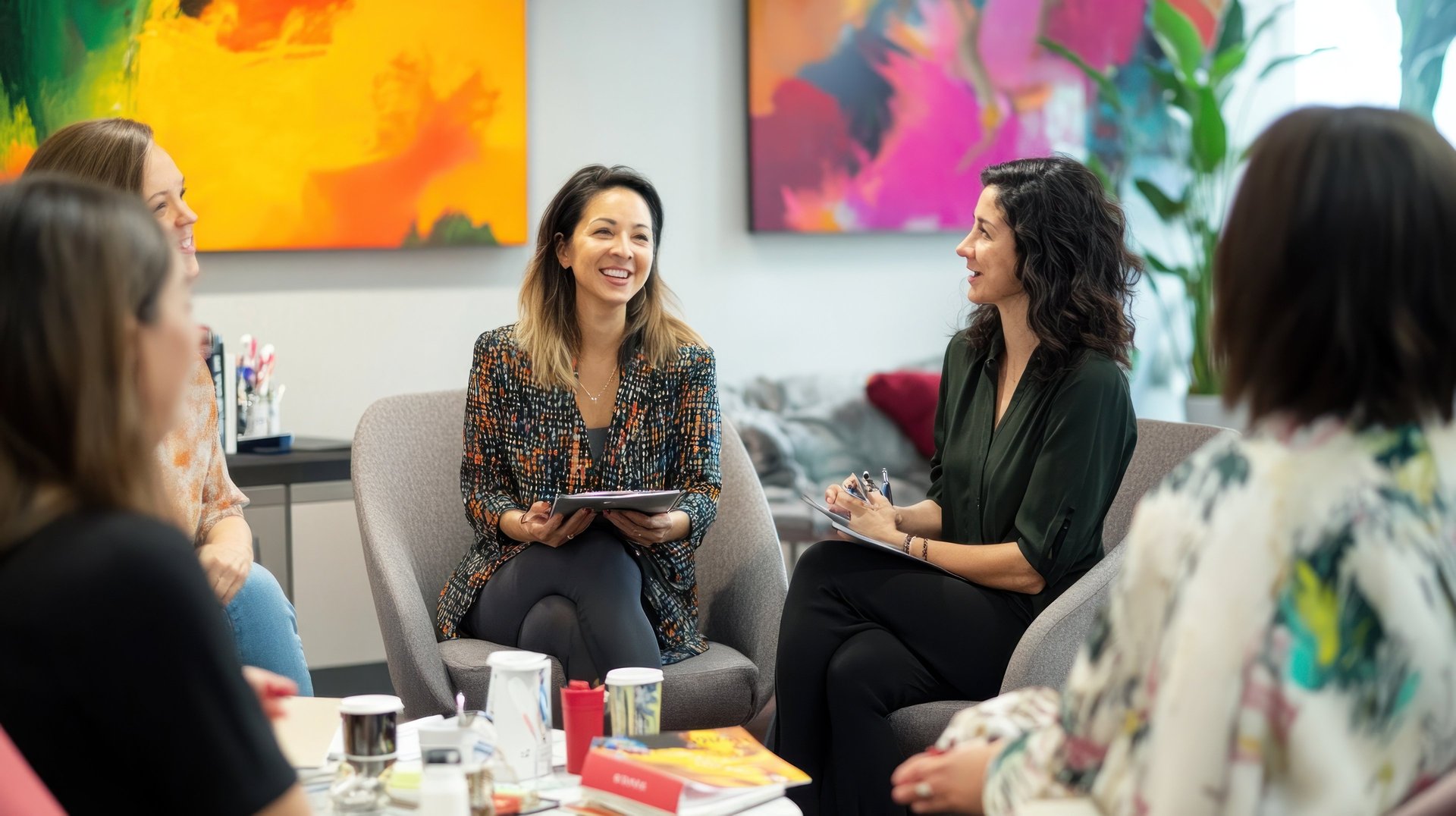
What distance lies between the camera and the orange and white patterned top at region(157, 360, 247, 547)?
8.00ft

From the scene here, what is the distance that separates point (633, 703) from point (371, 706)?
35 centimetres

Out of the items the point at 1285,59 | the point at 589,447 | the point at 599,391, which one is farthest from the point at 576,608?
the point at 1285,59

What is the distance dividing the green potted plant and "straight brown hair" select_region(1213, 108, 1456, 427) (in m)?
3.73

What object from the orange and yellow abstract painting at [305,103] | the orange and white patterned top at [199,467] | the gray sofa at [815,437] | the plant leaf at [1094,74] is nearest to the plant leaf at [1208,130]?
the plant leaf at [1094,74]

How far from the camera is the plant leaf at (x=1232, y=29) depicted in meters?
5.00

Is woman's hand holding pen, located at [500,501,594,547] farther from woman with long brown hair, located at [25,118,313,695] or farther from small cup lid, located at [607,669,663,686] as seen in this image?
small cup lid, located at [607,669,663,686]

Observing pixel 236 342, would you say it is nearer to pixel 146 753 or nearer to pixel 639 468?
pixel 639 468

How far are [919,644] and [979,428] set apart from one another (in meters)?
0.44

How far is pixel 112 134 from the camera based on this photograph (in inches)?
92.7

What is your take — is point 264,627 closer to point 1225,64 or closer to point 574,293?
point 574,293

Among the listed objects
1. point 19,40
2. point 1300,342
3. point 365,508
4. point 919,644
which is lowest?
point 919,644

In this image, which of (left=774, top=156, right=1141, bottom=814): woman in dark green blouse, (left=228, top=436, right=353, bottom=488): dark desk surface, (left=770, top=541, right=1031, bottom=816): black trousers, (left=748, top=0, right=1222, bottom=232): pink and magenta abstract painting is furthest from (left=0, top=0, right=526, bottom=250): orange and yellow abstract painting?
(left=770, top=541, right=1031, bottom=816): black trousers

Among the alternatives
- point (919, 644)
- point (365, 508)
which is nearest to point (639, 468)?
point (365, 508)

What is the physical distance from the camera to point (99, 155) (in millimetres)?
2342
